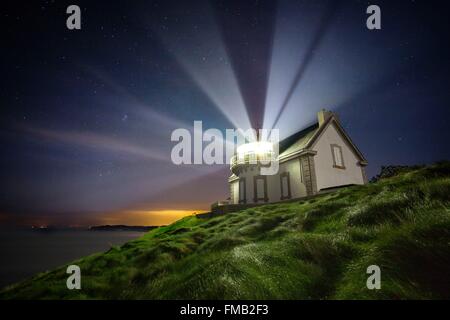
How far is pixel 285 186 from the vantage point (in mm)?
24406

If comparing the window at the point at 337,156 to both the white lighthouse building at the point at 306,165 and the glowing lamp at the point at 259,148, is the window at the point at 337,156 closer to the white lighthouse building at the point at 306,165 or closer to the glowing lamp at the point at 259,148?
the white lighthouse building at the point at 306,165

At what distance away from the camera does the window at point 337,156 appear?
80.2ft

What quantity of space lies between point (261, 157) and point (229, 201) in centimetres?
1069

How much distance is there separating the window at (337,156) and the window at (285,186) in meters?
4.74

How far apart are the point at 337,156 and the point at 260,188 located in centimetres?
831

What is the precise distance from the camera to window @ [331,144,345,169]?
80.2 ft

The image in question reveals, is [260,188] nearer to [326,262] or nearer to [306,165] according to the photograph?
[306,165]

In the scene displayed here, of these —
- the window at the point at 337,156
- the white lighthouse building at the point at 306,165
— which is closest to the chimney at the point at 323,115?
the white lighthouse building at the point at 306,165

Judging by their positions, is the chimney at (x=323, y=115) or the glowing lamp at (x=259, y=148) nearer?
the chimney at (x=323, y=115)

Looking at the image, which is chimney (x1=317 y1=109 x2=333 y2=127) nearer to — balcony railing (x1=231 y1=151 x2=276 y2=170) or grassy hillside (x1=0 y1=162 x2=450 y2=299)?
balcony railing (x1=231 y1=151 x2=276 y2=170)

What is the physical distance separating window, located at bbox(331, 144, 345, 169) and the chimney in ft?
8.65
